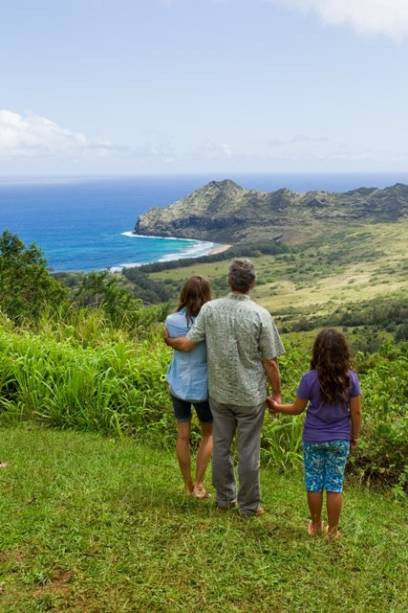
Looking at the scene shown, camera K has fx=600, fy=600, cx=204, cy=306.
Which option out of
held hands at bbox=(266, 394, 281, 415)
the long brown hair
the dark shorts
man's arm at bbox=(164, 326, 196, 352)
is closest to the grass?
the dark shorts

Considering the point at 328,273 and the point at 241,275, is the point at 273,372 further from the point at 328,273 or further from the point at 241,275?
the point at 328,273

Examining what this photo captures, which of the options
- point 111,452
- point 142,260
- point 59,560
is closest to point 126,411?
point 111,452

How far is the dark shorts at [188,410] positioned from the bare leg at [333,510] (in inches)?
40.2

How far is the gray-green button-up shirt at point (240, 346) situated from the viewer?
399cm

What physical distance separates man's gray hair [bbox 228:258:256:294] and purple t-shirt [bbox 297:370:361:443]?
716 millimetres

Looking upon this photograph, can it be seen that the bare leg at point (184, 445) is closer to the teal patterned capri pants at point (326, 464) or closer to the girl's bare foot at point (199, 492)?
the girl's bare foot at point (199, 492)

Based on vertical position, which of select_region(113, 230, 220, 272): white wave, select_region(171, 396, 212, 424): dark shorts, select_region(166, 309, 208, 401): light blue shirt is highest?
select_region(166, 309, 208, 401): light blue shirt

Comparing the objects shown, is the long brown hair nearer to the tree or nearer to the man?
the man

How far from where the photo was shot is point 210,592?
3355mm

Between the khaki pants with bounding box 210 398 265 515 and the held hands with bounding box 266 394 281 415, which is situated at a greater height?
the held hands with bounding box 266 394 281 415

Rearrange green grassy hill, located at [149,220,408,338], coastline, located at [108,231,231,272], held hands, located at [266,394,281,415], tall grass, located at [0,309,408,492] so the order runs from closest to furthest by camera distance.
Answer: held hands, located at [266,394,281,415]
tall grass, located at [0,309,408,492]
green grassy hill, located at [149,220,408,338]
coastline, located at [108,231,231,272]

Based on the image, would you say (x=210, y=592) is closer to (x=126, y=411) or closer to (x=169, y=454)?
(x=169, y=454)

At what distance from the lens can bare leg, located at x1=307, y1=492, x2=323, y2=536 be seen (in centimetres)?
403

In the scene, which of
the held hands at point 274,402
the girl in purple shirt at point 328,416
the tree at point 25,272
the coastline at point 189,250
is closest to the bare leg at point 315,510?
the girl in purple shirt at point 328,416
